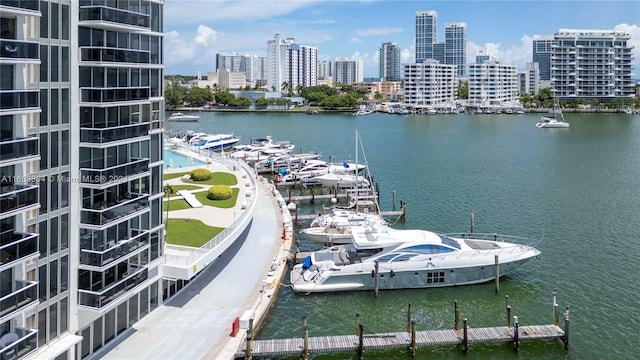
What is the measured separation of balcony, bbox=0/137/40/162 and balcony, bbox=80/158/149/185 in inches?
136

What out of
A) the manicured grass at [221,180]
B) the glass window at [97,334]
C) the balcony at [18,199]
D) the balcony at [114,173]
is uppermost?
the balcony at [114,173]

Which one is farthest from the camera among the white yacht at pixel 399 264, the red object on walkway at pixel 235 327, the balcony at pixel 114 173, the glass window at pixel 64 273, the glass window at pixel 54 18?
the white yacht at pixel 399 264

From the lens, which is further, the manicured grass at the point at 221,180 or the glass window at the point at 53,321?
the manicured grass at the point at 221,180

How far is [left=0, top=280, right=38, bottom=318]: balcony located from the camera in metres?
17.1

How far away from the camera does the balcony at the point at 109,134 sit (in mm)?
21281

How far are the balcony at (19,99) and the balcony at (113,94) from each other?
3.33 m

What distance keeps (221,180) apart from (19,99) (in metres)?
31.0

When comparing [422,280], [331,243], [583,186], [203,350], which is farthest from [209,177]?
[583,186]

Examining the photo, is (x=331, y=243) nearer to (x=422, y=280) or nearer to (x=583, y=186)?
(x=422, y=280)

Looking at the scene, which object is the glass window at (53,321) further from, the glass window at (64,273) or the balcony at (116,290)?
the balcony at (116,290)

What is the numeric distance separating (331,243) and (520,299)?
13671mm

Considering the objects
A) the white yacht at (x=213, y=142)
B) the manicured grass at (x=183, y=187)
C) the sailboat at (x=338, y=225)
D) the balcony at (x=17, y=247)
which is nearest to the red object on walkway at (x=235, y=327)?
the balcony at (x=17, y=247)

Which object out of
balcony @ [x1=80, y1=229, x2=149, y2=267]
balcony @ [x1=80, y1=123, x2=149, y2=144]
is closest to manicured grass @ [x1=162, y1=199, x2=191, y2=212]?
Result: balcony @ [x1=80, y1=229, x2=149, y2=267]

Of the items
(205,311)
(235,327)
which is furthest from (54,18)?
(205,311)
